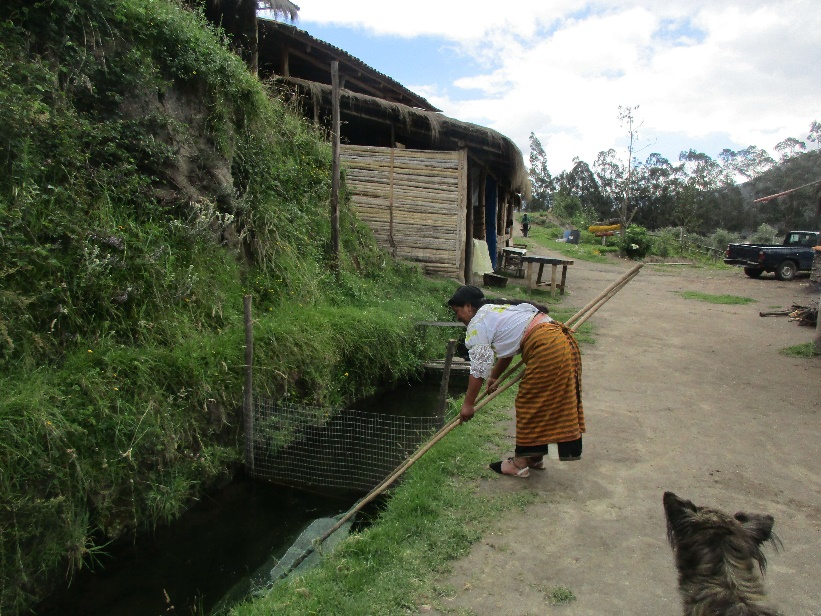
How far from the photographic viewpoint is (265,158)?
8.88m

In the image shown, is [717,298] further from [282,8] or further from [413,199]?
[282,8]

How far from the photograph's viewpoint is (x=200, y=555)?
4535mm

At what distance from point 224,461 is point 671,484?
386 cm

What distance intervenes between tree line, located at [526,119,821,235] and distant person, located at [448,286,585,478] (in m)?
35.5

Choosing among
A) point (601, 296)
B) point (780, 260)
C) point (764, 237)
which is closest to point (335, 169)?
point (601, 296)

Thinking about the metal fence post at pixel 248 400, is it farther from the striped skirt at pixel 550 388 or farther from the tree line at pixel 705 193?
the tree line at pixel 705 193

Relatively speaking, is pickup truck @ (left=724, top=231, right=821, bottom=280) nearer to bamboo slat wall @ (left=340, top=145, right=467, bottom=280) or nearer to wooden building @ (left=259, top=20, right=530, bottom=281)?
wooden building @ (left=259, top=20, right=530, bottom=281)

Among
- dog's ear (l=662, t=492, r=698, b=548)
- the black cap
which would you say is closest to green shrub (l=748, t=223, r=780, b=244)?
the black cap

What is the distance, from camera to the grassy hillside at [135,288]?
13.0 feet

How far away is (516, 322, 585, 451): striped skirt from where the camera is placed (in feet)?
13.2

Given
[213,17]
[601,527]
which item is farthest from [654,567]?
[213,17]

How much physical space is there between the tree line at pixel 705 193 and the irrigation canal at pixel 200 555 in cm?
3565

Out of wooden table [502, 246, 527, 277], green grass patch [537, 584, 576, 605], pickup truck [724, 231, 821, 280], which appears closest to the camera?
green grass patch [537, 584, 576, 605]

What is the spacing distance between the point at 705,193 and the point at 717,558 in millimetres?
47648
